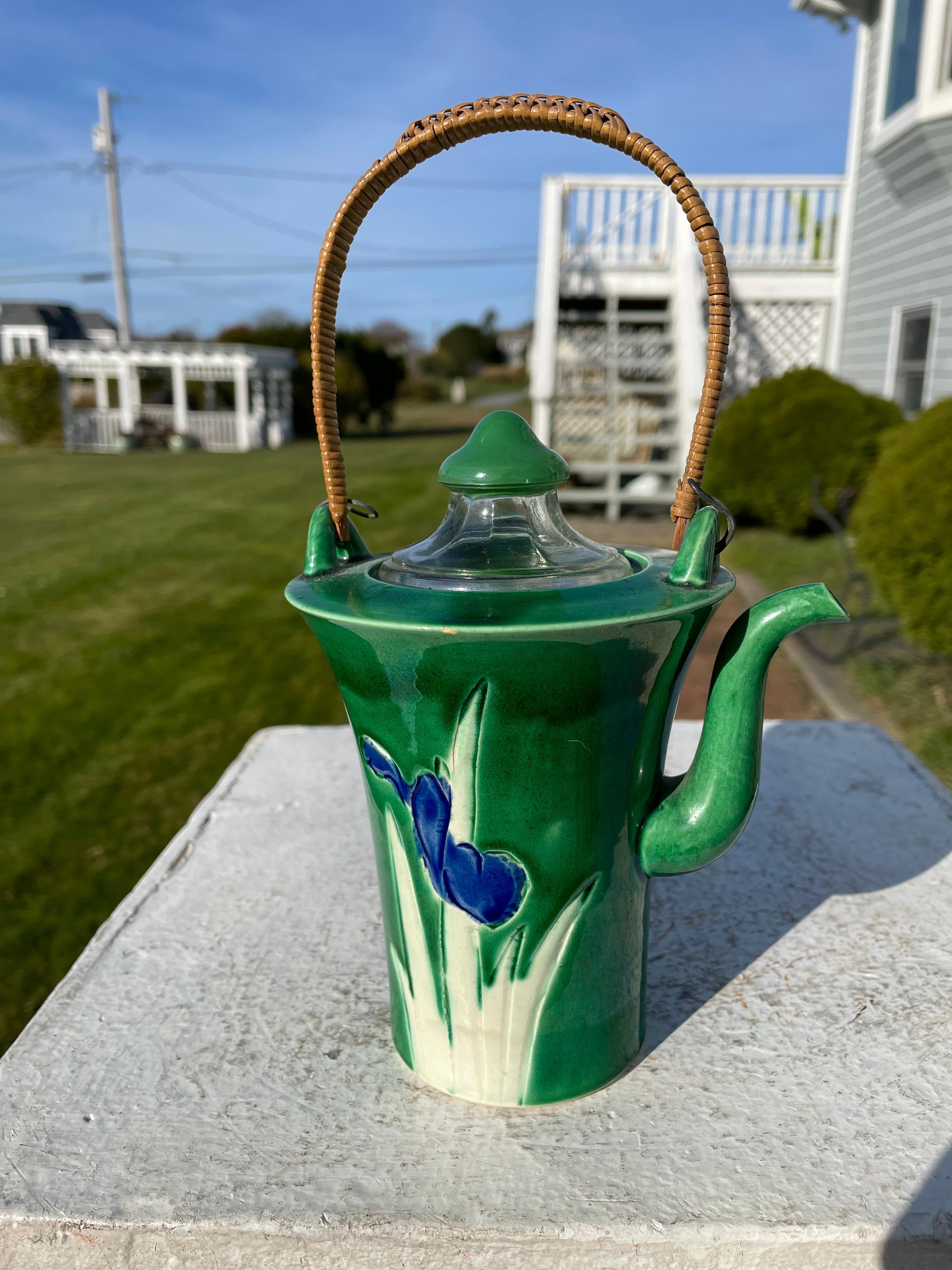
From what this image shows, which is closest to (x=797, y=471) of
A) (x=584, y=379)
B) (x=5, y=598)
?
(x=584, y=379)

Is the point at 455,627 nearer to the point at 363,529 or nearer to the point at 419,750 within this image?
the point at 419,750

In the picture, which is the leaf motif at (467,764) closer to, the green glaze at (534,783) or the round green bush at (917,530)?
the green glaze at (534,783)

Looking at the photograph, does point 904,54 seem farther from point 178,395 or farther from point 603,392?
point 178,395

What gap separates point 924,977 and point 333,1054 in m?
0.95

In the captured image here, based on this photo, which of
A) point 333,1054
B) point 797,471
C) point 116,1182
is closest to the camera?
point 116,1182

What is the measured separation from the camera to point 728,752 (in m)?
1.20

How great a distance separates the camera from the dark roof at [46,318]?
3297 centimetres

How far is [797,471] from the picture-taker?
758cm

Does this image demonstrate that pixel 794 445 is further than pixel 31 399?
No

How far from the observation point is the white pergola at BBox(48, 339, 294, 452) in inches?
798

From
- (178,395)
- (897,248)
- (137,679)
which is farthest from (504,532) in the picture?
(178,395)

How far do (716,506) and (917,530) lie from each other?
11.0 ft

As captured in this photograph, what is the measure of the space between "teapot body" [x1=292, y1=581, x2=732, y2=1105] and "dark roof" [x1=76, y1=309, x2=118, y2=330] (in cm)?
4357

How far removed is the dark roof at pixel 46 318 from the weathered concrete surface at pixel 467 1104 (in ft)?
117
